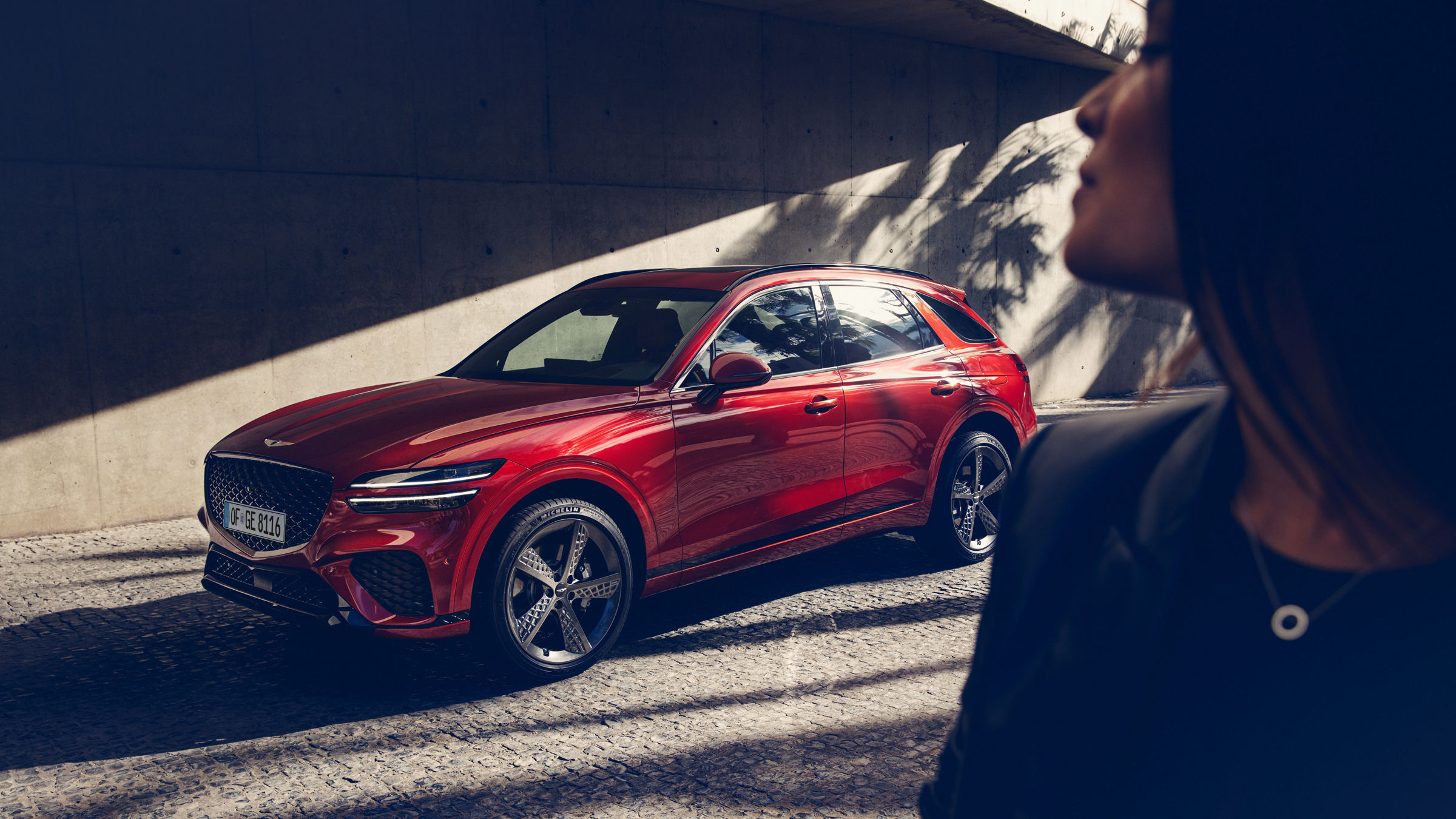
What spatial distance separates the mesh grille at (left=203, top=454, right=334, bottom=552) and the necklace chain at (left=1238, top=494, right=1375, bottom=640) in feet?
13.9

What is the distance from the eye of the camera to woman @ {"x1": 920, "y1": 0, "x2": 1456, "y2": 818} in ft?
1.94

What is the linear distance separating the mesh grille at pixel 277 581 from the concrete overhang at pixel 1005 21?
8.36 meters

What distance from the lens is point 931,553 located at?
6855mm

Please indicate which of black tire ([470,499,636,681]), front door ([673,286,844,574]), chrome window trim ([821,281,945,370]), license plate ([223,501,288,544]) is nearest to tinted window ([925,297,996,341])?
chrome window trim ([821,281,945,370])

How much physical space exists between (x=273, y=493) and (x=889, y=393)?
3238 millimetres

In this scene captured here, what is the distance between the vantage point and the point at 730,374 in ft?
17.2

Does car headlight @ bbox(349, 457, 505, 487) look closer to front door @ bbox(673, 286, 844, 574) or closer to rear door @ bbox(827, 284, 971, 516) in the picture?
front door @ bbox(673, 286, 844, 574)

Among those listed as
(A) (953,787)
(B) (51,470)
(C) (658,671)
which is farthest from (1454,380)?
(B) (51,470)

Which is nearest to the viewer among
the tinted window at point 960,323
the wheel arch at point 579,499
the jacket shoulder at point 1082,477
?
the jacket shoulder at point 1082,477

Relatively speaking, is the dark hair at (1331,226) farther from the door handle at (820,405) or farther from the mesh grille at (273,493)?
the door handle at (820,405)

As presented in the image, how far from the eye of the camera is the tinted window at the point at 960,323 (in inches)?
269

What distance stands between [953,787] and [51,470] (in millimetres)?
8604

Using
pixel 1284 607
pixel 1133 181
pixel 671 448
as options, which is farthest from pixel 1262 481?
pixel 671 448

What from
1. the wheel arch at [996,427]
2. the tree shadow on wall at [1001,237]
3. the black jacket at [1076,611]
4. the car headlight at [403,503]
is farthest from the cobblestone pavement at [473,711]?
the tree shadow on wall at [1001,237]
